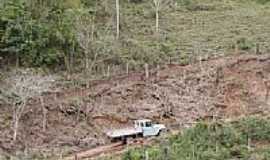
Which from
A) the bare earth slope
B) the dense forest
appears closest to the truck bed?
the dense forest

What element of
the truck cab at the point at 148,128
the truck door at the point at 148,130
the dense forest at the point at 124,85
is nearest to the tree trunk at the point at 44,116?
the dense forest at the point at 124,85

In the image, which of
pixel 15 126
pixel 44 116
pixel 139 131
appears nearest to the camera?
pixel 15 126

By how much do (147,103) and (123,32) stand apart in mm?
5802

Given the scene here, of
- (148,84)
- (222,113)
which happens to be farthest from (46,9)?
(222,113)

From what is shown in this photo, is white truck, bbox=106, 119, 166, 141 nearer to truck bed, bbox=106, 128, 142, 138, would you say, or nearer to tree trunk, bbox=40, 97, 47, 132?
truck bed, bbox=106, 128, 142, 138

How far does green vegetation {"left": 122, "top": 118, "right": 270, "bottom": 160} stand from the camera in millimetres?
25594

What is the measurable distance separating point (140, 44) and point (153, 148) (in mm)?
8460

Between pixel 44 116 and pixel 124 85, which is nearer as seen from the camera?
pixel 44 116

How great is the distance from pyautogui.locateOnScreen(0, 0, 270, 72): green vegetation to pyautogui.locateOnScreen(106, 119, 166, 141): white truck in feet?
14.1

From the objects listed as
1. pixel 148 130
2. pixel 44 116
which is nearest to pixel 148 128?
pixel 148 130

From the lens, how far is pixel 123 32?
36.0 meters

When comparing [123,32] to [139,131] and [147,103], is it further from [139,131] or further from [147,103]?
[139,131]

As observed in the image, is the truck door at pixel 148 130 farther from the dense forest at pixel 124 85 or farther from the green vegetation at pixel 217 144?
the green vegetation at pixel 217 144

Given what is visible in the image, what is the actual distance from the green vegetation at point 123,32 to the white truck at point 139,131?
14.1 feet
